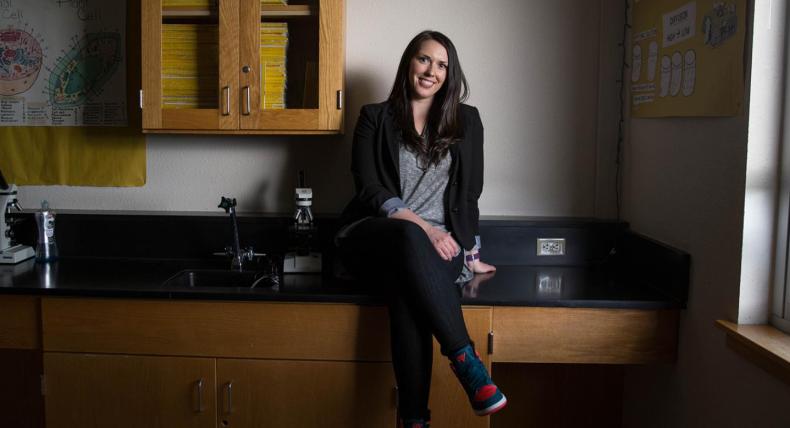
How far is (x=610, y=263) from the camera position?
7.70 feet

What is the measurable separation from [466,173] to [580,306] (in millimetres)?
548

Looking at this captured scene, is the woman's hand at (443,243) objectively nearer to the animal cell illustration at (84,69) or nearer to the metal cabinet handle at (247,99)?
→ the metal cabinet handle at (247,99)

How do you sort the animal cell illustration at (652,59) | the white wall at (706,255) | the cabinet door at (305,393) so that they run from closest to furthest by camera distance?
1. the white wall at (706,255)
2. the cabinet door at (305,393)
3. the animal cell illustration at (652,59)

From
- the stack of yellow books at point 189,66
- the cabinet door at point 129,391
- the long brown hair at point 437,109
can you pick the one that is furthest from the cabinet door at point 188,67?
the cabinet door at point 129,391

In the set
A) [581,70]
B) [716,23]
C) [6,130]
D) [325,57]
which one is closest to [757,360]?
[716,23]

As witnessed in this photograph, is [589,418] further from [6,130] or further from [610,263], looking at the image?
[6,130]

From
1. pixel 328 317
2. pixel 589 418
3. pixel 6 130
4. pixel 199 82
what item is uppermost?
pixel 199 82

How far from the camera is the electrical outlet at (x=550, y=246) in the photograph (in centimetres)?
232

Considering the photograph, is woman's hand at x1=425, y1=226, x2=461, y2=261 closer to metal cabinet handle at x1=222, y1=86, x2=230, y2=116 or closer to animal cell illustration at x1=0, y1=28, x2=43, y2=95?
metal cabinet handle at x1=222, y1=86, x2=230, y2=116

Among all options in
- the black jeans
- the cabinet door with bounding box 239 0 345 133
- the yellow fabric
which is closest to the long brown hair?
the cabinet door with bounding box 239 0 345 133

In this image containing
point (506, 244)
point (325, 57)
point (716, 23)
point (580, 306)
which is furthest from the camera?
point (506, 244)

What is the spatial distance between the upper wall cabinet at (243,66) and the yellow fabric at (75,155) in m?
0.33

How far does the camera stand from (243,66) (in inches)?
84.3

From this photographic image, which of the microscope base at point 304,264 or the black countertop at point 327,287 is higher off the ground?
the microscope base at point 304,264
